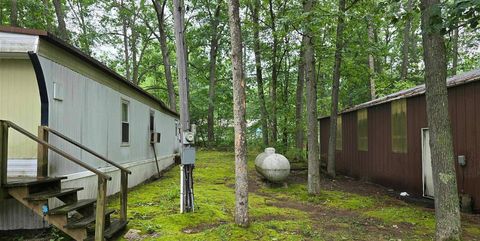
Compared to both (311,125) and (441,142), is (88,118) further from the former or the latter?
(441,142)

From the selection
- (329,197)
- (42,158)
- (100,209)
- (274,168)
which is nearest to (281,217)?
(329,197)

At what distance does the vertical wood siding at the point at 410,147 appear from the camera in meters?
8.17

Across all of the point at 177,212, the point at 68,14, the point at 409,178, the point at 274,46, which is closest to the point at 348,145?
the point at 409,178

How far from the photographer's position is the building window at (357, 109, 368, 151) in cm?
1375

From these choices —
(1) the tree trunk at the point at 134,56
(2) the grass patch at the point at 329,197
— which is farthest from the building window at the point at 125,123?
(1) the tree trunk at the point at 134,56

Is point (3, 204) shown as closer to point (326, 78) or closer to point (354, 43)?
point (354, 43)

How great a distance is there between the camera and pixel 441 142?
5.30m

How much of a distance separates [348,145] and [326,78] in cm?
1077

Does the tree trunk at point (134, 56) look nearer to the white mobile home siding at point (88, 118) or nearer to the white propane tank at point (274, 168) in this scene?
the white mobile home siding at point (88, 118)

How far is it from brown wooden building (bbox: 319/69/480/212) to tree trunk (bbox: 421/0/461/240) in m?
3.23

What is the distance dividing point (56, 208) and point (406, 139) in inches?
375

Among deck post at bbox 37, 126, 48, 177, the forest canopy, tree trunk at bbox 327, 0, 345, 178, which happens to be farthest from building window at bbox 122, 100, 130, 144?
the forest canopy

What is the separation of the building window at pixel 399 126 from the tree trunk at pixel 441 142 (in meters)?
5.91

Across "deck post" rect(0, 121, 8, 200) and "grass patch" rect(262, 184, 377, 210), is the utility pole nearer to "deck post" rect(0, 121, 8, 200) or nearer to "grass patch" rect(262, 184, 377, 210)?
"deck post" rect(0, 121, 8, 200)
